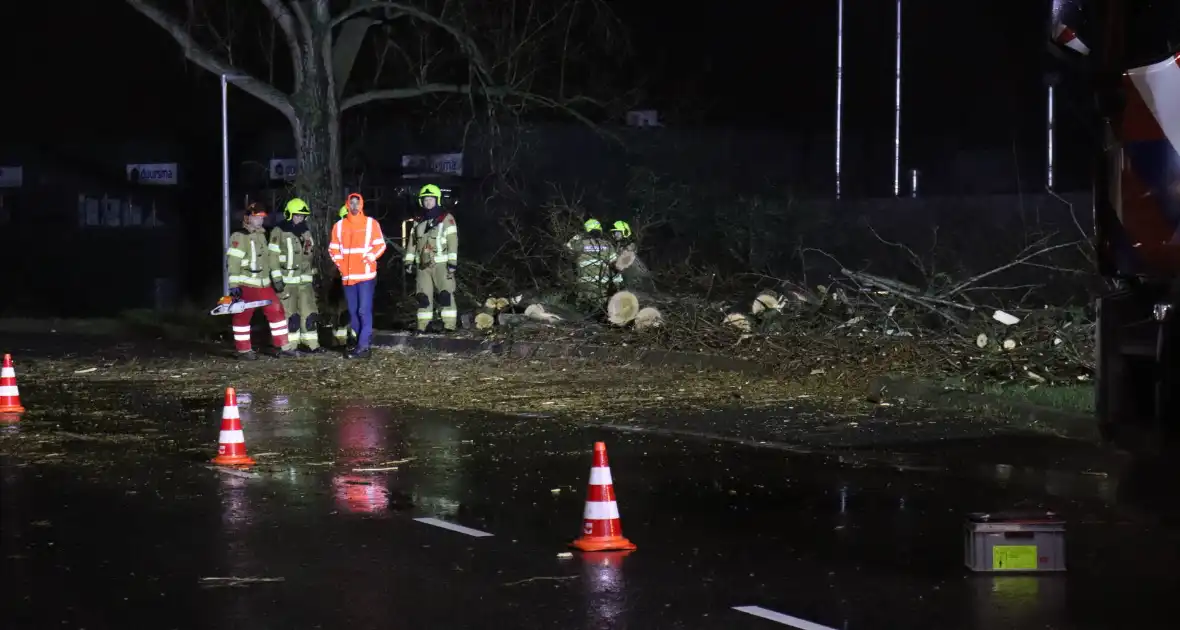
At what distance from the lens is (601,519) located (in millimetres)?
7711

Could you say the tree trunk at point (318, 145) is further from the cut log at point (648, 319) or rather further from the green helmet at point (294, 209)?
the cut log at point (648, 319)

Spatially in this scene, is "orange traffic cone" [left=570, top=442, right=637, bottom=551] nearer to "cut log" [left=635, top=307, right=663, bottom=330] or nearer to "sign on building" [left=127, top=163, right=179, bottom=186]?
"cut log" [left=635, top=307, right=663, bottom=330]

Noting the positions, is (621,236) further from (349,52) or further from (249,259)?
(349,52)

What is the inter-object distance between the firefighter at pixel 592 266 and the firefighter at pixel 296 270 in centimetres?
331

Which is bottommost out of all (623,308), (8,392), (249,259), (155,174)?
(8,392)

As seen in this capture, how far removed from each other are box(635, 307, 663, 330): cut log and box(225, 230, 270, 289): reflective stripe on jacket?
4.32 meters

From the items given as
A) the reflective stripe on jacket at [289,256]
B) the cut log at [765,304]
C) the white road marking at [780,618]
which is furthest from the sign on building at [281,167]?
the white road marking at [780,618]

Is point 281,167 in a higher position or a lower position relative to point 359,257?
higher

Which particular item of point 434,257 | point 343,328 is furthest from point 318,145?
point 434,257

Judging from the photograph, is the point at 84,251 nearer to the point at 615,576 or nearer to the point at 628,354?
the point at 628,354

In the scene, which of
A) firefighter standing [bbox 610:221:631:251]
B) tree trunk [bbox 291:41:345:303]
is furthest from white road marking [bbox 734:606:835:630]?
tree trunk [bbox 291:41:345:303]

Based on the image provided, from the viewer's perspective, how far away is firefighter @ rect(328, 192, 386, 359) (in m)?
18.3

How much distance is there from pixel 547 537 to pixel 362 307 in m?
10.6

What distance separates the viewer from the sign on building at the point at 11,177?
34531 mm
